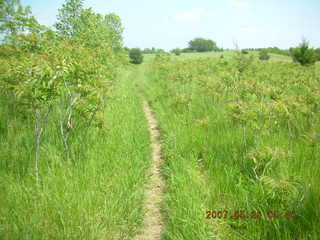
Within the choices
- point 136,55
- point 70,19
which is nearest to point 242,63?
point 70,19

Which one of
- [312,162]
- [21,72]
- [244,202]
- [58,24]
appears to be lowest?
[244,202]

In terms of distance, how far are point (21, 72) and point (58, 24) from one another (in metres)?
6.75

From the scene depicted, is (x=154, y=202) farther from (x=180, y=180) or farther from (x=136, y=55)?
(x=136, y=55)

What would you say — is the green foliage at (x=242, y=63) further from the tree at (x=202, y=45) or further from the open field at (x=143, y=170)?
the tree at (x=202, y=45)

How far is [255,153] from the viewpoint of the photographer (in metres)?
2.95

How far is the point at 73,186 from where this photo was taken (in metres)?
3.01

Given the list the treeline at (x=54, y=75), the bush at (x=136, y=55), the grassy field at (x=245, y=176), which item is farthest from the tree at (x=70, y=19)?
the bush at (x=136, y=55)

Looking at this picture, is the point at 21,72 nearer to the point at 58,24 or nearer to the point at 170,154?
the point at 170,154

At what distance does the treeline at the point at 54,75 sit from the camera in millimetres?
2725

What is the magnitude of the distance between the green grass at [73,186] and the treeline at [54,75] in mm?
195

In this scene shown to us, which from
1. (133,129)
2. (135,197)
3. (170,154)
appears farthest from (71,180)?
(133,129)

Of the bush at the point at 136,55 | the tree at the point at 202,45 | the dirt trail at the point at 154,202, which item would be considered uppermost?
the tree at the point at 202,45
